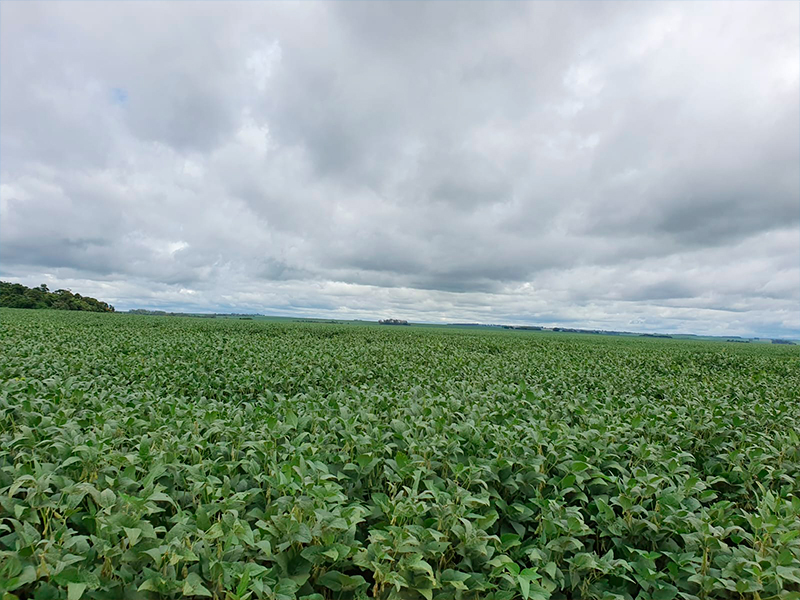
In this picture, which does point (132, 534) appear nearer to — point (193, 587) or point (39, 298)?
point (193, 587)

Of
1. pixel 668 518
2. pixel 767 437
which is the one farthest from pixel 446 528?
pixel 767 437

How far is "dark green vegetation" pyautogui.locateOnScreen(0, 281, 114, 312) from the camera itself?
73000 millimetres

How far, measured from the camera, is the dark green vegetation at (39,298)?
73.0m

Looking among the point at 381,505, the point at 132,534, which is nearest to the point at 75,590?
the point at 132,534

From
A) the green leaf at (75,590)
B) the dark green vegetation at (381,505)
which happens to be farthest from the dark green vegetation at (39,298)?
the green leaf at (75,590)

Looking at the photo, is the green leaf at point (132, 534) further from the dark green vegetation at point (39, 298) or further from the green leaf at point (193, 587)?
the dark green vegetation at point (39, 298)

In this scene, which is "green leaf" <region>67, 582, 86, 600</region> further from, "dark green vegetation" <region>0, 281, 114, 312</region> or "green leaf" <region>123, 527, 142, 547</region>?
"dark green vegetation" <region>0, 281, 114, 312</region>

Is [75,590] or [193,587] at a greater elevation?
[75,590]

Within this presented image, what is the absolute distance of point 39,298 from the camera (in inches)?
3009

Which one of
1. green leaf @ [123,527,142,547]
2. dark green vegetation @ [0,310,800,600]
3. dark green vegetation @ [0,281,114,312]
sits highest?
dark green vegetation @ [0,281,114,312]

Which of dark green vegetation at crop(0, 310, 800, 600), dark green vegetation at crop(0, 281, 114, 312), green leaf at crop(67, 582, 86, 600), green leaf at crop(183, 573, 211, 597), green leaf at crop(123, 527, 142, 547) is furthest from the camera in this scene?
dark green vegetation at crop(0, 281, 114, 312)

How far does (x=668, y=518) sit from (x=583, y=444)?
1.36 m

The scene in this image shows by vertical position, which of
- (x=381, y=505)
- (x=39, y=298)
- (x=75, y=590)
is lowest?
(x=381, y=505)

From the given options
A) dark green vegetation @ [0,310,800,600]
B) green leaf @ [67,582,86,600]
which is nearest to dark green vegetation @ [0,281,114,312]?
dark green vegetation @ [0,310,800,600]
